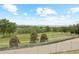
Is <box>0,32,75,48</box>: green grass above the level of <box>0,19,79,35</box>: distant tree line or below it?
below

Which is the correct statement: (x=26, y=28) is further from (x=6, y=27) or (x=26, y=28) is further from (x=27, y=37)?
(x=6, y=27)

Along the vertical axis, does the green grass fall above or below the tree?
below

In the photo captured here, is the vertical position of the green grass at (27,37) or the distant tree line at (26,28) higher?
the distant tree line at (26,28)

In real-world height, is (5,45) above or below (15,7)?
below

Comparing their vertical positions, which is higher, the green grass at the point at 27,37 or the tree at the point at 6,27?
the tree at the point at 6,27

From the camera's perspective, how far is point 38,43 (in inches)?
179

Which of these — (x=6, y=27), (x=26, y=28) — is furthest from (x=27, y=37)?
(x=6, y=27)

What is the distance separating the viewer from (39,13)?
452cm

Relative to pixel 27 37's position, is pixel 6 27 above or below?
above
